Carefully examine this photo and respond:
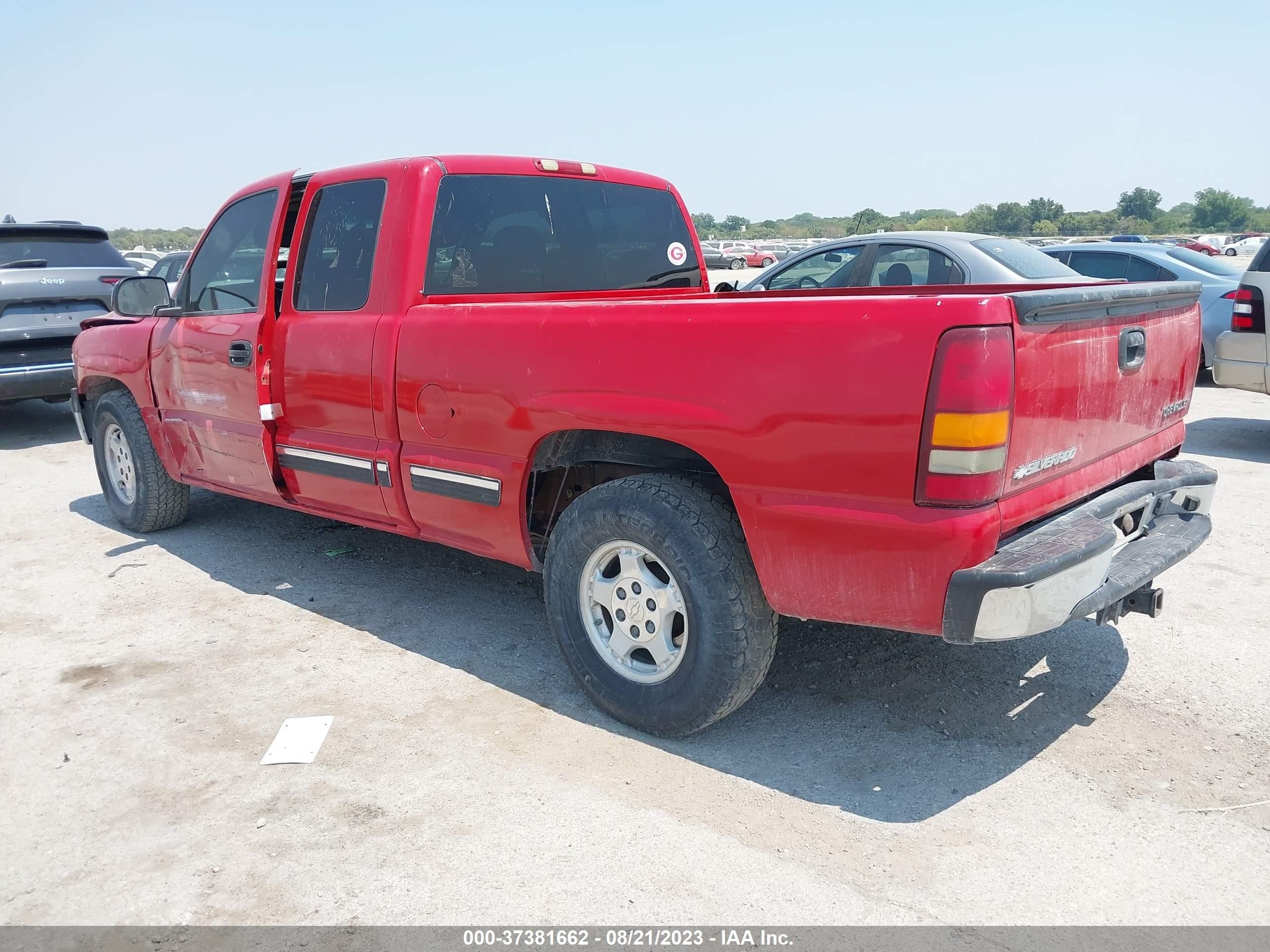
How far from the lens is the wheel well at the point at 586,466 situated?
3.29 metres

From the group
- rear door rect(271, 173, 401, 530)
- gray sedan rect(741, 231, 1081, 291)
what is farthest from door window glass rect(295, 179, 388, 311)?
gray sedan rect(741, 231, 1081, 291)

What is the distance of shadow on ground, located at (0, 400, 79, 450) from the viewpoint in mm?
9289

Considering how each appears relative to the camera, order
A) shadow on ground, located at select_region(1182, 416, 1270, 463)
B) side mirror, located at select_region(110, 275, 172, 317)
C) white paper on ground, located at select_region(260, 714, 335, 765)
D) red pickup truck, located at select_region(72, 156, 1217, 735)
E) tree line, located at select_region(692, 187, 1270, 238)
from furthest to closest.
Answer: tree line, located at select_region(692, 187, 1270, 238) → shadow on ground, located at select_region(1182, 416, 1270, 463) → side mirror, located at select_region(110, 275, 172, 317) → white paper on ground, located at select_region(260, 714, 335, 765) → red pickup truck, located at select_region(72, 156, 1217, 735)

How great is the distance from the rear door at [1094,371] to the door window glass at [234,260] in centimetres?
353

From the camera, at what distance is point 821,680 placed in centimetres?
374

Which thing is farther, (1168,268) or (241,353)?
(1168,268)

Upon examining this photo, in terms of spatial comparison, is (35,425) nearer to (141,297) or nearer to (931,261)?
(141,297)

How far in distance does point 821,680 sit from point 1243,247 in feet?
152

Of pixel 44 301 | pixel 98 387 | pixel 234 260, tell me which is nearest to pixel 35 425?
pixel 44 301

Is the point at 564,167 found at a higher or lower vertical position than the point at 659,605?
higher

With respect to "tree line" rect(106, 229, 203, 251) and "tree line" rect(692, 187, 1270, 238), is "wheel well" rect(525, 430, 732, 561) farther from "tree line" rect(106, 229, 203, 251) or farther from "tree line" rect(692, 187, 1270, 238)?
"tree line" rect(106, 229, 203, 251)

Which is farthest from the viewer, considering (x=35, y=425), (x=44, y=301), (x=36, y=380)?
(x=35, y=425)

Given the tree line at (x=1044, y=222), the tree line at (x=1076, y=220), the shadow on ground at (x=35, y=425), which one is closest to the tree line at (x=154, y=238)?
the tree line at (x=1044, y=222)

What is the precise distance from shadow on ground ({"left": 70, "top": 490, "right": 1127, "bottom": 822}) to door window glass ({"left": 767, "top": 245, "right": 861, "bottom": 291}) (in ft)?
14.3
